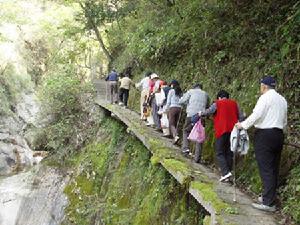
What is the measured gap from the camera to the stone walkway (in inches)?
249

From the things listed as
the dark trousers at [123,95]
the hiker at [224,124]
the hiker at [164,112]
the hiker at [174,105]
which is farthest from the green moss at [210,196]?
the dark trousers at [123,95]

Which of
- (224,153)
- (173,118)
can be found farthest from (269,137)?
(173,118)

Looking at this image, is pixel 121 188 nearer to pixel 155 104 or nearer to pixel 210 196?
pixel 155 104

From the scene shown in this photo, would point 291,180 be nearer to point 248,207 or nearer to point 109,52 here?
point 248,207

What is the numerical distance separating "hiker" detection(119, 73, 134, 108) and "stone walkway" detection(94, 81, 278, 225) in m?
6.81

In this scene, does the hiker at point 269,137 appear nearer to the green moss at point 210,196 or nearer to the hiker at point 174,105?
the green moss at point 210,196

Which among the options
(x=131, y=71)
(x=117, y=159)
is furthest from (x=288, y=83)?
(x=131, y=71)

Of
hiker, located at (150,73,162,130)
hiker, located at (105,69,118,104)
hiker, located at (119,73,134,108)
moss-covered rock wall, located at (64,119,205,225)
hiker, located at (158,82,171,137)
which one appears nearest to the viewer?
moss-covered rock wall, located at (64,119,205,225)

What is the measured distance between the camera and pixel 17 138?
30.1m

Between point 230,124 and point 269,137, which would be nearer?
point 269,137

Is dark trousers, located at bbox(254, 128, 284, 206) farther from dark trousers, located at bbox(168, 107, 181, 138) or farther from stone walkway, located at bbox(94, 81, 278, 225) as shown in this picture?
dark trousers, located at bbox(168, 107, 181, 138)

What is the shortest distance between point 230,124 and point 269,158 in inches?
67.5

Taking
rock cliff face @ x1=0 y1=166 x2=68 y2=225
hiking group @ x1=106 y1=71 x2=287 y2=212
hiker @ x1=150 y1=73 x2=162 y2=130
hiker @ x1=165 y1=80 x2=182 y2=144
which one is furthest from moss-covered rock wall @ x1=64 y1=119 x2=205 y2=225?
hiker @ x1=165 y1=80 x2=182 y2=144

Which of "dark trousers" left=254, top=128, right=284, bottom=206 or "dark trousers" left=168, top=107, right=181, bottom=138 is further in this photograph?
"dark trousers" left=168, top=107, right=181, bottom=138
